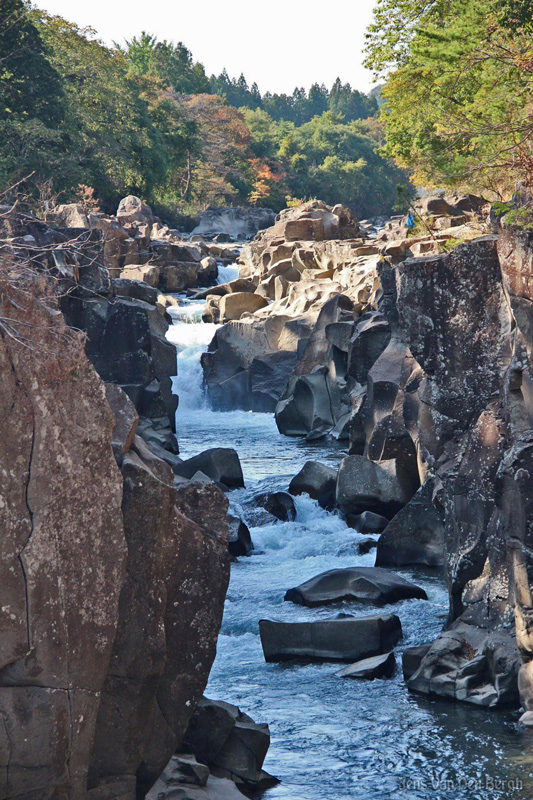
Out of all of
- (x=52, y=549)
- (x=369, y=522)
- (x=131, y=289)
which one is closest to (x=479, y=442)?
(x=369, y=522)

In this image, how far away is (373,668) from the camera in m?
Result: 9.69

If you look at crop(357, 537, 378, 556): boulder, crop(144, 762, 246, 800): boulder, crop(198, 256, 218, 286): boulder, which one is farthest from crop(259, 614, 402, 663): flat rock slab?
crop(198, 256, 218, 286): boulder

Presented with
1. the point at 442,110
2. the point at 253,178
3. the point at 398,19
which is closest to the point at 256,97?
the point at 253,178

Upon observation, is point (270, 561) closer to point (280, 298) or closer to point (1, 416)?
point (1, 416)

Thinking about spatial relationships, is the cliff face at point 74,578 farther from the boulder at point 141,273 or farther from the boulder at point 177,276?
the boulder at point 177,276

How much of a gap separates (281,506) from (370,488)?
178 centimetres

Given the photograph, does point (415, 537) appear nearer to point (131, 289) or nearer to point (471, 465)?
point (471, 465)

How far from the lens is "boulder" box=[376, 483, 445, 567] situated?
1342 cm

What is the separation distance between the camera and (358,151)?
7819 centimetres

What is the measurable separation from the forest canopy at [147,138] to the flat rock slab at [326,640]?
11174 mm

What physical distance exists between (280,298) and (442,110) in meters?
17.9

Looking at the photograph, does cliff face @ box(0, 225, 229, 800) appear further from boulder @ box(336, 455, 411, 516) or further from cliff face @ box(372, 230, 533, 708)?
boulder @ box(336, 455, 411, 516)

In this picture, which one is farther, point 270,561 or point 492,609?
point 270,561

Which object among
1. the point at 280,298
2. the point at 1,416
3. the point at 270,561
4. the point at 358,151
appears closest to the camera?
the point at 1,416
